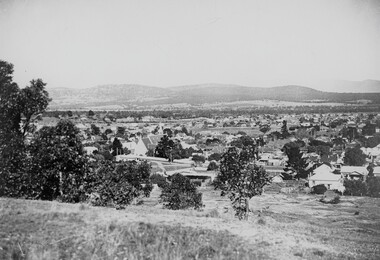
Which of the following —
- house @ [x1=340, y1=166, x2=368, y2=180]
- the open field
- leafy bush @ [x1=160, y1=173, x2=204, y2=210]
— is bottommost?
house @ [x1=340, y1=166, x2=368, y2=180]

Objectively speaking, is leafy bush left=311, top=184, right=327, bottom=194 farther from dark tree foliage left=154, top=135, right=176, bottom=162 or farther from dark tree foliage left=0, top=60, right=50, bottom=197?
dark tree foliage left=0, top=60, right=50, bottom=197

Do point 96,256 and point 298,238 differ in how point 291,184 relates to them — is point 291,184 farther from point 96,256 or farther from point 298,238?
point 96,256

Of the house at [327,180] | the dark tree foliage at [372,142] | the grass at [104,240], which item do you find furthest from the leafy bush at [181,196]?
the dark tree foliage at [372,142]

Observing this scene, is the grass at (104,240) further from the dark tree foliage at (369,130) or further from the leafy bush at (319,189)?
the dark tree foliage at (369,130)

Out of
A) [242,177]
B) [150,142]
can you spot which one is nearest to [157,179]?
Result: [242,177]

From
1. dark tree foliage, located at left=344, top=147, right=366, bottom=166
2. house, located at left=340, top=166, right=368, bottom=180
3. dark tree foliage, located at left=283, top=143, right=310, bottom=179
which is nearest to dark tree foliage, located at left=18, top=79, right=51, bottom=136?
dark tree foliage, located at left=283, top=143, right=310, bottom=179

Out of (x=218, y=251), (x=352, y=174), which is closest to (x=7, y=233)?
(x=218, y=251)
